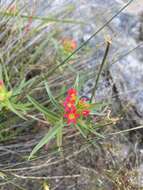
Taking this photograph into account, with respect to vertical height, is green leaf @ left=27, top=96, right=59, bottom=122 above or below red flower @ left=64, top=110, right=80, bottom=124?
above

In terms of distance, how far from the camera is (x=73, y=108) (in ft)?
3.75

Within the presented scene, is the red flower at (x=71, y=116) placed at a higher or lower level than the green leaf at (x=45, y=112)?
lower

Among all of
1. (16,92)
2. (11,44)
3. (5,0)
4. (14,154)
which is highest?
(5,0)

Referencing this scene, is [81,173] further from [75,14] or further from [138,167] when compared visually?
[75,14]

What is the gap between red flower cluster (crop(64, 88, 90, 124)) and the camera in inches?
44.9

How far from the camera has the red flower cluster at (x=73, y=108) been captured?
114cm

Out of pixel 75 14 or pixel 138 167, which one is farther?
pixel 75 14

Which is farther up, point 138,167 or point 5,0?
point 5,0

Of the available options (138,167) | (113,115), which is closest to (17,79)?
(113,115)

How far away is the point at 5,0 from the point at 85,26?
0.36m

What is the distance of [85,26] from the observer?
1.83m

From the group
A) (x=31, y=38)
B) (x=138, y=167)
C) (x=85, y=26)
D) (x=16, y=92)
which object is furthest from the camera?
(x=85, y=26)

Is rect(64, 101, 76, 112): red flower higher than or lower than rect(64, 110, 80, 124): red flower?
higher

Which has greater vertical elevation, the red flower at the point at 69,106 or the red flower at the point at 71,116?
the red flower at the point at 69,106
